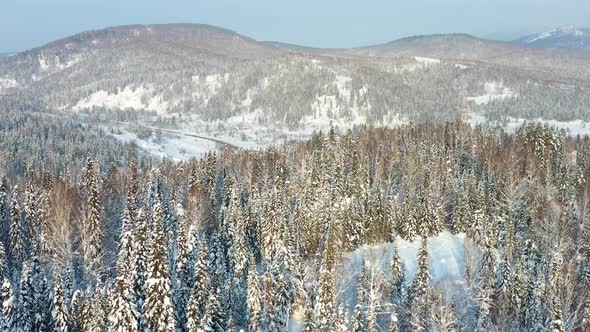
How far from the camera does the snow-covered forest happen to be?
40.0 metres

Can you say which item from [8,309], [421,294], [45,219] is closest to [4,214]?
[45,219]

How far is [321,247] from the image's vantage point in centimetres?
6506

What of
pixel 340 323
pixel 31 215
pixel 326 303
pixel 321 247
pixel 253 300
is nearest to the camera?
pixel 340 323

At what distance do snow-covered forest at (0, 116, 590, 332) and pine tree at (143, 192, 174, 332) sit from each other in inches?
5.7

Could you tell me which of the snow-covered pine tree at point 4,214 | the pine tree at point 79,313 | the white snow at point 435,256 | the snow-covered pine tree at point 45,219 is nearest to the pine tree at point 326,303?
the white snow at point 435,256

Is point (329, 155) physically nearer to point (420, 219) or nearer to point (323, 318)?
point (420, 219)

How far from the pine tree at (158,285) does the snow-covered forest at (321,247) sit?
0.14 meters

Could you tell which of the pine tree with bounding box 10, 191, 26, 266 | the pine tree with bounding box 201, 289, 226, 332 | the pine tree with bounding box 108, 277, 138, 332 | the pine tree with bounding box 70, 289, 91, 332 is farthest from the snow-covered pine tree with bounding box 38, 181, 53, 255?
the pine tree with bounding box 201, 289, 226, 332

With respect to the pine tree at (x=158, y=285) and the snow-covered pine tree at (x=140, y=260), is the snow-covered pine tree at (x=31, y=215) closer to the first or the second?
the snow-covered pine tree at (x=140, y=260)

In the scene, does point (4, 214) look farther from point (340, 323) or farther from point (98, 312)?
point (340, 323)

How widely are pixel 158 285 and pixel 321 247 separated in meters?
32.0

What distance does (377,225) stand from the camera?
7131 cm

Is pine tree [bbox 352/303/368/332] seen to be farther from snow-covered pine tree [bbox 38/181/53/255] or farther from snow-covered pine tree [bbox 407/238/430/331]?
snow-covered pine tree [bbox 38/181/53/255]

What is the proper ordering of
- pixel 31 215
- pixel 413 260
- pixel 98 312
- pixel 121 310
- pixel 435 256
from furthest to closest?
pixel 435 256 → pixel 413 260 → pixel 31 215 → pixel 98 312 → pixel 121 310
